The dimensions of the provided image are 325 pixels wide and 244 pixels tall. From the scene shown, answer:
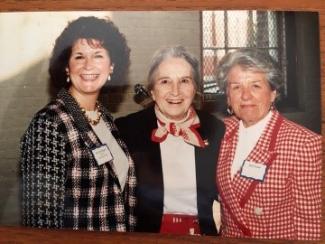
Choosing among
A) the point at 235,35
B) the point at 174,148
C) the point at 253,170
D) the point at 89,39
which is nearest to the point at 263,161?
the point at 253,170

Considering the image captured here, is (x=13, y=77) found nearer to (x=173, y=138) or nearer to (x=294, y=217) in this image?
(x=173, y=138)

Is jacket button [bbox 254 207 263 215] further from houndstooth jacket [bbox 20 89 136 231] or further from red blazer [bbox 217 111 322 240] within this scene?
houndstooth jacket [bbox 20 89 136 231]

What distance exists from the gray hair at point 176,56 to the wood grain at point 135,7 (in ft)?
0.41

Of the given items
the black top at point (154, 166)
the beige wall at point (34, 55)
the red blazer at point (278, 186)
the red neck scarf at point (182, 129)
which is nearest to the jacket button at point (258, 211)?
the red blazer at point (278, 186)

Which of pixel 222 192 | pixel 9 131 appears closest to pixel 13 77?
pixel 9 131

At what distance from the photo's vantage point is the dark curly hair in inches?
47.8

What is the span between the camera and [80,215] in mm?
1244

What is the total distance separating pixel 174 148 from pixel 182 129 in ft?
0.19

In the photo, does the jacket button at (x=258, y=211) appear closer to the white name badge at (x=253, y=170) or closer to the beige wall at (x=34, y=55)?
the white name badge at (x=253, y=170)

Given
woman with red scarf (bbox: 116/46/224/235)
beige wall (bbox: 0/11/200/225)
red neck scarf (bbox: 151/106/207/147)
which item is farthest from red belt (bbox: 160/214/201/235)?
beige wall (bbox: 0/11/200/225)

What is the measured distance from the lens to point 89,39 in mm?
1224

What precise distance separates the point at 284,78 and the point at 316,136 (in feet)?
0.59

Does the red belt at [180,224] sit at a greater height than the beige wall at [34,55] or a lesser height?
lesser

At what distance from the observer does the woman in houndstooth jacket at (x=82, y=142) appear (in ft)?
4.01
